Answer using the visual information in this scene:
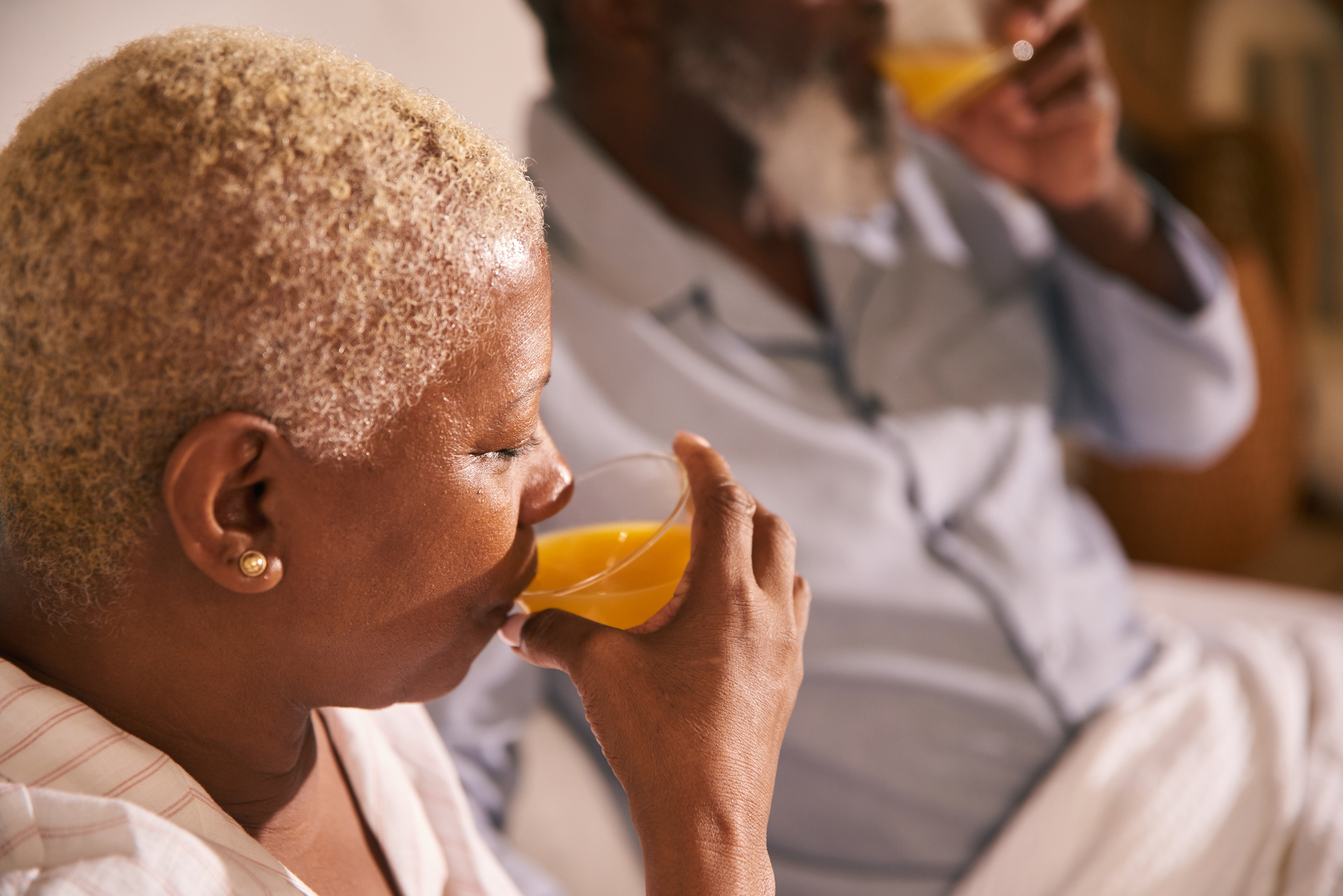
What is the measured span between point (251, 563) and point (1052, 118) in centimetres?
127

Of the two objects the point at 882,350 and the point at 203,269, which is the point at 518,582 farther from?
the point at 882,350

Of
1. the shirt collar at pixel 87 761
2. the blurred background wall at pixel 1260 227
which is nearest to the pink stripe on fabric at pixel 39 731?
the shirt collar at pixel 87 761

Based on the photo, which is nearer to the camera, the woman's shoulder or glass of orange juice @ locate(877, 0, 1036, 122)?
the woman's shoulder

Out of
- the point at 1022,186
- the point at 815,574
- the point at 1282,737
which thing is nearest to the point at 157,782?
the point at 815,574

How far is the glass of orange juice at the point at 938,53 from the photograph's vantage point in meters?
1.25

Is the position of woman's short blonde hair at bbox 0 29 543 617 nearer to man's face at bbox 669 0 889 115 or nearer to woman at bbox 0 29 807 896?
woman at bbox 0 29 807 896

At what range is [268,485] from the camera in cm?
51

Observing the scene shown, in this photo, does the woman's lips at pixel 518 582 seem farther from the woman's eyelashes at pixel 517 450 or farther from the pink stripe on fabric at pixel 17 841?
the pink stripe on fabric at pixel 17 841

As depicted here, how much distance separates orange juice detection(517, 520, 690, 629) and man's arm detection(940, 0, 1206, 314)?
97 centimetres

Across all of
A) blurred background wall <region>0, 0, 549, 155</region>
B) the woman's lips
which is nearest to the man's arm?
blurred background wall <region>0, 0, 549, 155</region>

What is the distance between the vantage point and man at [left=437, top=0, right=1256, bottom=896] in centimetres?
116

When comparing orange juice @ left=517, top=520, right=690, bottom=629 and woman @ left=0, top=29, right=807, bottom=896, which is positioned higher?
woman @ left=0, top=29, right=807, bottom=896

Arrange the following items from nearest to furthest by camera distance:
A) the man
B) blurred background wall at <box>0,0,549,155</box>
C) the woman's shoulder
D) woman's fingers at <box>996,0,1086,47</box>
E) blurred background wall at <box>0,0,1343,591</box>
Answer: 1. the woman's shoulder
2. blurred background wall at <box>0,0,549,155</box>
3. the man
4. woman's fingers at <box>996,0,1086,47</box>
5. blurred background wall at <box>0,0,1343,591</box>

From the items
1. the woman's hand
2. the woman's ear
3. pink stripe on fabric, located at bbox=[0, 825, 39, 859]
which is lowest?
the woman's hand
